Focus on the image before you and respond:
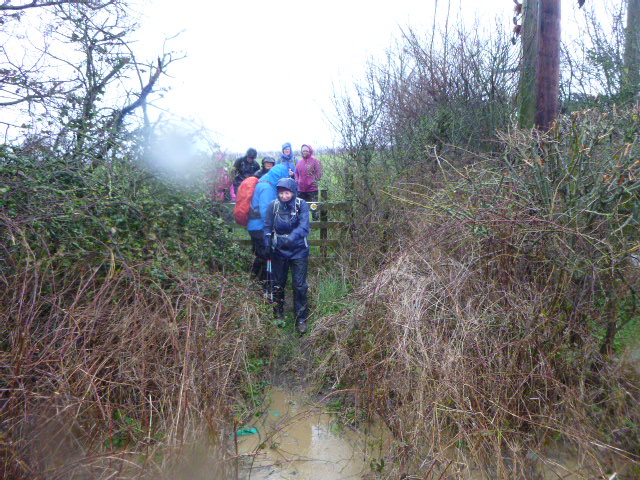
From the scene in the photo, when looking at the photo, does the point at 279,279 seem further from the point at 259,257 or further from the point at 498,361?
the point at 498,361

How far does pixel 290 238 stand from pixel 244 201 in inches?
48.7

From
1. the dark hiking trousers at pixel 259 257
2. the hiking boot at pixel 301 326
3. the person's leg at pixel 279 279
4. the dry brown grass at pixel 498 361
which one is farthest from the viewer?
the dark hiking trousers at pixel 259 257

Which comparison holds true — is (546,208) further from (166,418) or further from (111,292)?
(111,292)

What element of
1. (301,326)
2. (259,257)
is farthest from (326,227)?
(301,326)

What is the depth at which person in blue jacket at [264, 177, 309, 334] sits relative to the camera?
6602 mm

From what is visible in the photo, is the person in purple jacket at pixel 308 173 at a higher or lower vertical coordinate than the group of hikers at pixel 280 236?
higher

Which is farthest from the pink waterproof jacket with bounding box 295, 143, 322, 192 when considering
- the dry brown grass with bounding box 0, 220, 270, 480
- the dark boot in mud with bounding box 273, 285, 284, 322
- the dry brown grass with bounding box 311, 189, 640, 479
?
the dry brown grass with bounding box 311, 189, 640, 479

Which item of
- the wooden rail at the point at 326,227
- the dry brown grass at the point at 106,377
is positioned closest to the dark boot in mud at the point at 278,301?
the wooden rail at the point at 326,227

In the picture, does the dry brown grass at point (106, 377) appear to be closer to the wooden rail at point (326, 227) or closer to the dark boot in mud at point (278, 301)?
the dark boot in mud at point (278, 301)

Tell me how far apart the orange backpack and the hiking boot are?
1751 millimetres

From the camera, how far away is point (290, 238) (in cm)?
654

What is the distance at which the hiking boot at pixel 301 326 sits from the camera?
648 centimetres

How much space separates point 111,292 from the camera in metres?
4.54

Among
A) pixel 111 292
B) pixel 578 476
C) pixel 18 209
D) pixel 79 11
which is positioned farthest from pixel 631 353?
pixel 79 11
